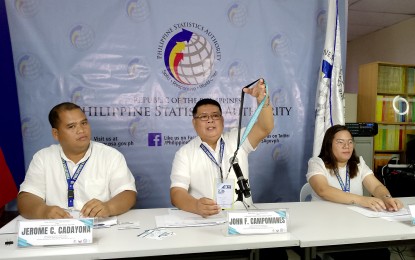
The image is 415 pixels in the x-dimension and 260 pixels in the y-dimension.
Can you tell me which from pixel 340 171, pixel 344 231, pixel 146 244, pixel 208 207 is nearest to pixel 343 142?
pixel 340 171

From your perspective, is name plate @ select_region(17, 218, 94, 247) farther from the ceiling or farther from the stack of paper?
the ceiling

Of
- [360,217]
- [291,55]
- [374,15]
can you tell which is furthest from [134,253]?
[374,15]

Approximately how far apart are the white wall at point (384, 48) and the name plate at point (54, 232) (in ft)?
16.6

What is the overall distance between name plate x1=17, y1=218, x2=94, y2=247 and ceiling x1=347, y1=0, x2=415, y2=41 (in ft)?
14.1

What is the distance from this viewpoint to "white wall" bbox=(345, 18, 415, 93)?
4.98m

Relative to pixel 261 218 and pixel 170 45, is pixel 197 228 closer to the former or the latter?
pixel 261 218

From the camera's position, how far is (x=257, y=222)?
1.44m

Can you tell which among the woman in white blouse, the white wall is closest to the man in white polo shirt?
the woman in white blouse

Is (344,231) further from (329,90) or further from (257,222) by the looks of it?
(329,90)

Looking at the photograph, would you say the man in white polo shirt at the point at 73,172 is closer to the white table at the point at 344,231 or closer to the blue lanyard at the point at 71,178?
the blue lanyard at the point at 71,178

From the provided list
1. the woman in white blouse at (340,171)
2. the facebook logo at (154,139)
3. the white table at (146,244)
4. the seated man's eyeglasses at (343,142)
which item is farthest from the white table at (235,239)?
the facebook logo at (154,139)

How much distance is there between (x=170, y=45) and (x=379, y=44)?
4315 millimetres

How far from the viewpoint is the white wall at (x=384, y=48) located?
498cm

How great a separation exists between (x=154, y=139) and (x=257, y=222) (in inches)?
64.7
